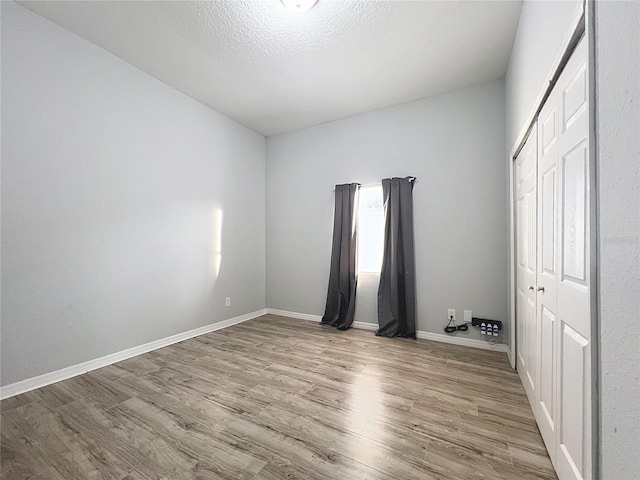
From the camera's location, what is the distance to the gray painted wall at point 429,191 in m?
2.86

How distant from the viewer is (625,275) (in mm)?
671

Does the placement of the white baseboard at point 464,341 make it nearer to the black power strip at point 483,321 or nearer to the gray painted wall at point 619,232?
the black power strip at point 483,321

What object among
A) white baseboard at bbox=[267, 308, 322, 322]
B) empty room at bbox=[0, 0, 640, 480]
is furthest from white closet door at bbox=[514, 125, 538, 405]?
white baseboard at bbox=[267, 308, 322, 322]

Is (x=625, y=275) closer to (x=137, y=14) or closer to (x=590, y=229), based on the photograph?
(x=590, y=229)

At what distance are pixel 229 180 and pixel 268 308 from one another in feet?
7.09

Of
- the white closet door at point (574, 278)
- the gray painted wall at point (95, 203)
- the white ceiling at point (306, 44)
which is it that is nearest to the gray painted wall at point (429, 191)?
the white ceiling at point (306, 44)

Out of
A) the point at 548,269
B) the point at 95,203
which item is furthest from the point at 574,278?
the point at 95,203

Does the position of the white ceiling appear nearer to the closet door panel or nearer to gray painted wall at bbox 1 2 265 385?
gray painted wall at bbox 1 2 265 385

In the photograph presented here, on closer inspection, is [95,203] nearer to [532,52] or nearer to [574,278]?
[574,278]

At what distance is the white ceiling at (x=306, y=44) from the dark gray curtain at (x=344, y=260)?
125 centimetres

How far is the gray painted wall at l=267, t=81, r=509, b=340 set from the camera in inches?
113

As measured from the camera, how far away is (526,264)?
195 centimetres

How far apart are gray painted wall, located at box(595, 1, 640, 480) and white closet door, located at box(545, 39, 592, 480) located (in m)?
0.10

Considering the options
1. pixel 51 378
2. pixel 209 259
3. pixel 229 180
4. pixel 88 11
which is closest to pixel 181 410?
pixel 51 378
